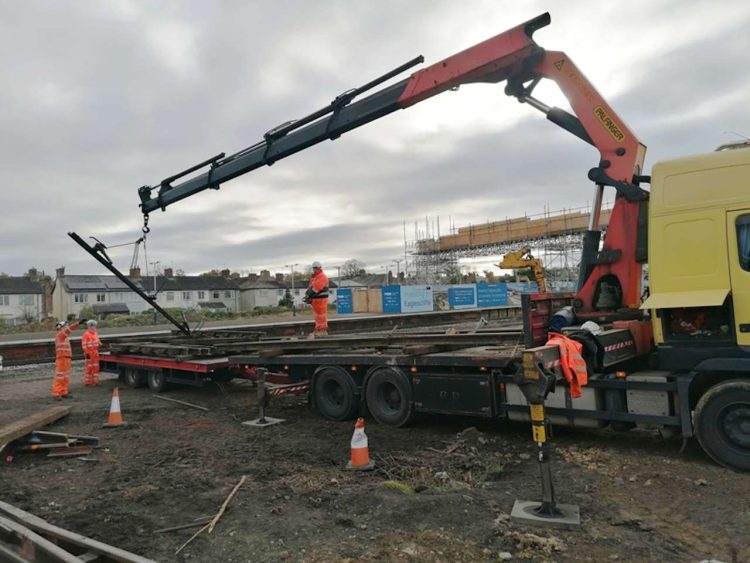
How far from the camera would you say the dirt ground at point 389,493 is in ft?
13.2

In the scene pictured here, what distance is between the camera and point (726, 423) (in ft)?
17.1

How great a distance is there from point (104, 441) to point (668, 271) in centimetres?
706

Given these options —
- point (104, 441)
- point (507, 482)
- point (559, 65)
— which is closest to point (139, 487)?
point (104, 441)

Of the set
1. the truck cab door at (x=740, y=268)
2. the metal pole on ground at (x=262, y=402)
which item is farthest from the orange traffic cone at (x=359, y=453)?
the truck cab door at (x=740, y=268)

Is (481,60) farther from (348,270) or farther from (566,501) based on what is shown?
(348,270)

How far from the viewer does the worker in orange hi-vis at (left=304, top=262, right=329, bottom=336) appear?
38.3 feet

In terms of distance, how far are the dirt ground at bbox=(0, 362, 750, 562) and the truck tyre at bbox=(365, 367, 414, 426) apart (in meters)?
0.18

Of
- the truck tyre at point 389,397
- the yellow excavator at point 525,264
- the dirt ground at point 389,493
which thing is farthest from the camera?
the yellow excavator at point 525,264

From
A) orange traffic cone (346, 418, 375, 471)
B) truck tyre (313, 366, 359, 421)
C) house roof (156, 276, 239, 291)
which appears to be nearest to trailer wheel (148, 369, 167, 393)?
truck tyre (313, 366, 359, 421)

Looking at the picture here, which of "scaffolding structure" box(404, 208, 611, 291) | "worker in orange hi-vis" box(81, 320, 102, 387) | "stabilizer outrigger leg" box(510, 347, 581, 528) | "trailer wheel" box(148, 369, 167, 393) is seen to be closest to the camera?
"stabilizer outrigger leg" box(510, 347, 581, 528)

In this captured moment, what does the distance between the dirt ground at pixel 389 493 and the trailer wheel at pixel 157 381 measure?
3304 mm

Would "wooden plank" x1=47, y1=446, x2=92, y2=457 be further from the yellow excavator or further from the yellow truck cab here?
the yellow excavator

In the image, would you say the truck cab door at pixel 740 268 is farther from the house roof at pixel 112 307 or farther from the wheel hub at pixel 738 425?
the house roof at pixel 112 307

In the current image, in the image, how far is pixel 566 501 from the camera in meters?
4.76
